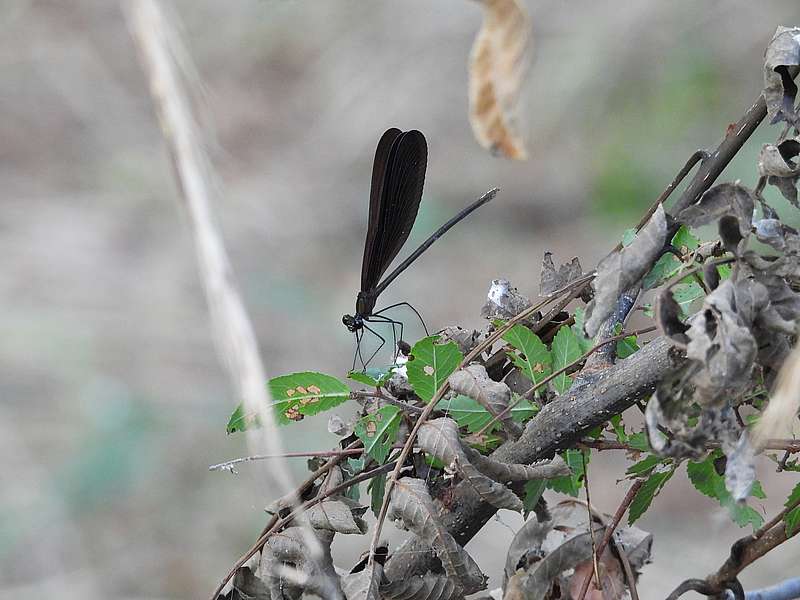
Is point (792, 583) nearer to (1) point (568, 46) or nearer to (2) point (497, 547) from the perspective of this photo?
(2) point (497, 547)

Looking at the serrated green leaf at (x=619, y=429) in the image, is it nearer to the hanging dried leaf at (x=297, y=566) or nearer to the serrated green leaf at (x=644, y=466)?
the serrated green leaf at (x=644, y=466)

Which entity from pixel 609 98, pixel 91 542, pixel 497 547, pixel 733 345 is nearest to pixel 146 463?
pixel 91 542

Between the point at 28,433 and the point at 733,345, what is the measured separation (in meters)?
3.77

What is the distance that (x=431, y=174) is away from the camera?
5031 mm

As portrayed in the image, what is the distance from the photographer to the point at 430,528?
831 mm

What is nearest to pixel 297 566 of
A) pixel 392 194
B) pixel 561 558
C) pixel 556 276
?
pixel 561 558

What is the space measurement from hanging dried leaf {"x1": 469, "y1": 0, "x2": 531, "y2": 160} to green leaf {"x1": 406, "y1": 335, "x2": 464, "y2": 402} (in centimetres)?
19

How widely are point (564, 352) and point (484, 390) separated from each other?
104mm

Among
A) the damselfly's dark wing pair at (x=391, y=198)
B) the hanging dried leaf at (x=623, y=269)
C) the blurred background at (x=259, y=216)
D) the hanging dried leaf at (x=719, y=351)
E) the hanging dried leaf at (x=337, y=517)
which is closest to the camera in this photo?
the hanging dried leaf at (x=719, y=351)

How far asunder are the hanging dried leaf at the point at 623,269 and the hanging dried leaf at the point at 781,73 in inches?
5.9

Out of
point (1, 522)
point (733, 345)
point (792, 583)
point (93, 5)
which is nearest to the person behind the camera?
point (733, 345)

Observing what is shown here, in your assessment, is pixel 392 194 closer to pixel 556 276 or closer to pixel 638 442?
pixel 556 276

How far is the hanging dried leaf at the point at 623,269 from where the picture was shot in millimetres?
799

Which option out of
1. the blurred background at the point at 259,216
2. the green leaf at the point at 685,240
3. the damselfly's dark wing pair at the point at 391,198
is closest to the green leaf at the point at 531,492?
the green leaf at the point at 685,240
